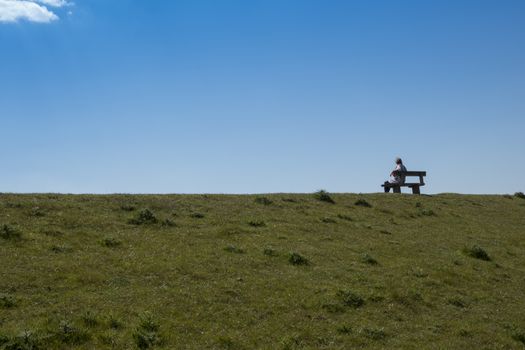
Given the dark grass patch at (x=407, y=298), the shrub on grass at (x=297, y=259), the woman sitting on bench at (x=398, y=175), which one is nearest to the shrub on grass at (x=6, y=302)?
the shrub on grass at (x=297, y=259)

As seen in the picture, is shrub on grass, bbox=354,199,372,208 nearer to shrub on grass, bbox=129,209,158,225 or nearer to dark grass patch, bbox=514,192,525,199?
shrub on grass, bbox=129,209,158,225

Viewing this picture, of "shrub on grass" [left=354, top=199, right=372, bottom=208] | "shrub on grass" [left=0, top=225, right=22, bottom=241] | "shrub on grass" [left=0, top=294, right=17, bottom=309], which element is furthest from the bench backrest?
"shrub on grass" [left=0, top=294, right=17, bottom=309]

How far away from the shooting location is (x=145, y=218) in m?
26.0

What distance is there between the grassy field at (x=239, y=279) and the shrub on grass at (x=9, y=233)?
0.05 meters

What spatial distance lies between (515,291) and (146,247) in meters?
16.0

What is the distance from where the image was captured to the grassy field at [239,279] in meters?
15.8

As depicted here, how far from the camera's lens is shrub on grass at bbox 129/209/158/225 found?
25.7 metres

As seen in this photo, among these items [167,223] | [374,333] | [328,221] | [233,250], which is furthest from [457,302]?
[167,223]

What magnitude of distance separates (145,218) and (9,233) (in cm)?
645

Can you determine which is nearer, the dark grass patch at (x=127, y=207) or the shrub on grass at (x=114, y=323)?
the shrub on grass at (x=114, y=323)

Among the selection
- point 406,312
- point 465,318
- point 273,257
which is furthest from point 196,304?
point 465,318

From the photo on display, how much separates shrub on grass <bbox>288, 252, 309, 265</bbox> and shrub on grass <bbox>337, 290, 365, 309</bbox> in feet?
11.0

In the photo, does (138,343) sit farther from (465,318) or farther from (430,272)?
(430,272)

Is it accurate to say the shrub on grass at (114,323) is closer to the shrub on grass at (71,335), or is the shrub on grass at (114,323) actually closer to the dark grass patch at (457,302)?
the shrub on grass at (71,335)
